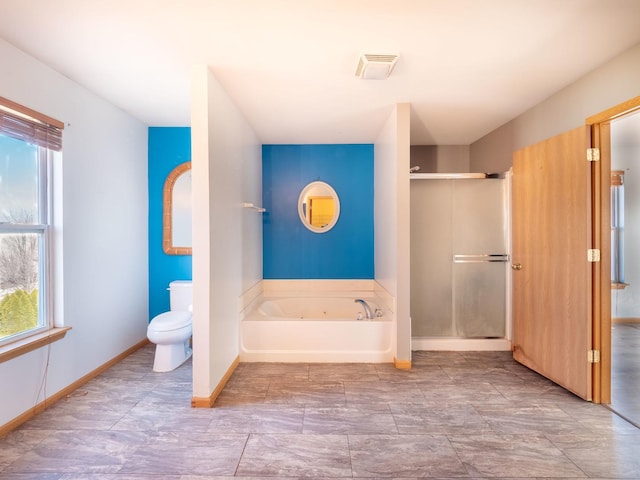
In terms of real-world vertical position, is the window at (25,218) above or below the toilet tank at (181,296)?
above

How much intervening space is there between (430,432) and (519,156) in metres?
2.46

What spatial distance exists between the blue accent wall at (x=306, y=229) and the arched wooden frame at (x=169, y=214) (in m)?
1.04

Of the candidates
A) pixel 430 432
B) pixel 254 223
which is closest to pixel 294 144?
pixel 254 223

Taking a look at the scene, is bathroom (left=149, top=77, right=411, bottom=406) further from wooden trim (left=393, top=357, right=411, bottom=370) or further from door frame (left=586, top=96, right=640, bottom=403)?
door frame (left=586, top=96, right=640, bottom=403)

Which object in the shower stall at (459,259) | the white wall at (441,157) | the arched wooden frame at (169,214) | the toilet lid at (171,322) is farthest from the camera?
the white wall at (441,157)

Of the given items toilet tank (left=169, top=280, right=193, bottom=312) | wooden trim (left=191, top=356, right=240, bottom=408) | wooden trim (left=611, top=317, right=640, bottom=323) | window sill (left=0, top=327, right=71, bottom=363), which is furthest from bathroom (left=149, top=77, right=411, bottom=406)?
wooden trim (left=611, top=317, right=640, bottom=323)

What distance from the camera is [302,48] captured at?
2029 mm

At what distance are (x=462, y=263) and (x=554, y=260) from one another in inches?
37.8

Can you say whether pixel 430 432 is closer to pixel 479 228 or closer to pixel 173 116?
pixel 479 228

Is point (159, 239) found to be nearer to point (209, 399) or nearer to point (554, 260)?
point (209, 399)

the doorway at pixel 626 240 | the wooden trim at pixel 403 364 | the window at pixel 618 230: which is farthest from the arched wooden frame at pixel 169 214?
the window at pixel 618 230

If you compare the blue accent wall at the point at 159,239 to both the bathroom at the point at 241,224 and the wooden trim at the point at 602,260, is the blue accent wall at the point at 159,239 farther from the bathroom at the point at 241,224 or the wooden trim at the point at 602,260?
the wooden trim at the point at 602,260

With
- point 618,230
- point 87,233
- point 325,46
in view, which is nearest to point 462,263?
point 618,230

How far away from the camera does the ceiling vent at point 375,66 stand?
2.09 meters
